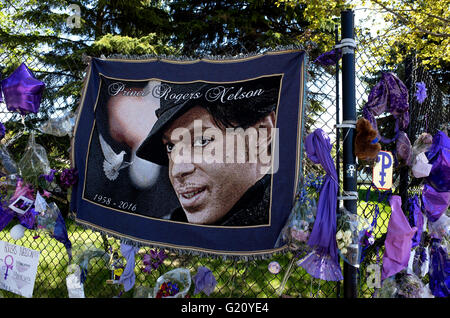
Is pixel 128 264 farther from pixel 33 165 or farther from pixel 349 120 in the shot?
pixel 349 120

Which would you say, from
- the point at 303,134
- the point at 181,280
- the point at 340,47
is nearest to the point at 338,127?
the point at 303,134

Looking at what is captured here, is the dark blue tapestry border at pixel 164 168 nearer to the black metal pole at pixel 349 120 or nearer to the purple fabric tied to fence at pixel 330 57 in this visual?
the purple fabric tied to fence at pixel 330 57

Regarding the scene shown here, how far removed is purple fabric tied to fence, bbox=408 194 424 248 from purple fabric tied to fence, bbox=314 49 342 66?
1.04 meters

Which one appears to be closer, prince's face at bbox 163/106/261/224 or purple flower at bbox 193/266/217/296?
prince's face at bbox 163/106/261/224

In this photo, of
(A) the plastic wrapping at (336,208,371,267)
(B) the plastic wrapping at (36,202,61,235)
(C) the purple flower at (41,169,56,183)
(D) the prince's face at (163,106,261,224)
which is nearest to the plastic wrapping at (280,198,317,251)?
(A) the plastic wrapping at (336,208,371,267)

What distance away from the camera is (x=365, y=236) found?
194cm

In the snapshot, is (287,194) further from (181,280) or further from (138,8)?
(138,8)

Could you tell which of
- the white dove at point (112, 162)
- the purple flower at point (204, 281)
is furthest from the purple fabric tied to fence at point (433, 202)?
the white dove at point (112, 162)

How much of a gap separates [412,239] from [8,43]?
24.7ft

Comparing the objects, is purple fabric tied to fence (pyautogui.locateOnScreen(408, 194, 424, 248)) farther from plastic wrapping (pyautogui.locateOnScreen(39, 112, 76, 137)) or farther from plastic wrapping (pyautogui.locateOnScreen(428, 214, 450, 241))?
plastic wrapping (pyautogui.locateOnScreen(39, 112, 76, 137))

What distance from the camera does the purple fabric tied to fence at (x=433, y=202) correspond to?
2.11 m

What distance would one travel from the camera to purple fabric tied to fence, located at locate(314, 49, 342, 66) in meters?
2.07

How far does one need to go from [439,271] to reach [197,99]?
76.4 inches

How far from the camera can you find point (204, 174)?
2.32 meters
